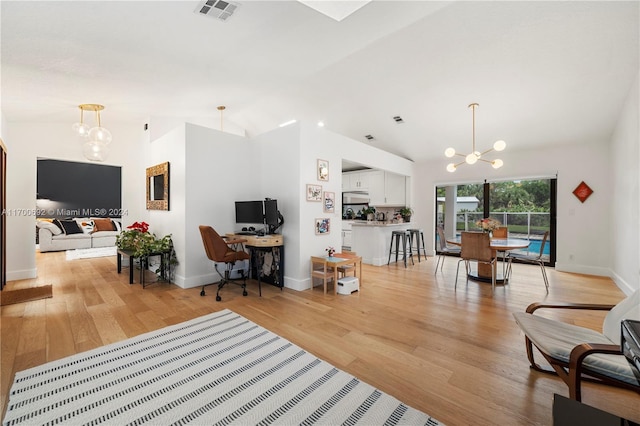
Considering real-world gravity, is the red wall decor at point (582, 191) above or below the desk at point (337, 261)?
above

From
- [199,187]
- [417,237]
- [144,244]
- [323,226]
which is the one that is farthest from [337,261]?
[417,237]

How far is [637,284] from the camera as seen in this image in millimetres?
3557

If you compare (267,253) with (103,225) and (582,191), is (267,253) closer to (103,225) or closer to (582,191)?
(582,191)

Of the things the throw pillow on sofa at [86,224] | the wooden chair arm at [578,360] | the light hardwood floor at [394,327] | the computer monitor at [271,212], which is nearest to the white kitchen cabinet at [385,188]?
the light hardwood floor at [394,327]

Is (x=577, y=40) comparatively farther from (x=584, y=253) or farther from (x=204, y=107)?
(x=204, y=107)

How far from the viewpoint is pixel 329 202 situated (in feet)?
14.7

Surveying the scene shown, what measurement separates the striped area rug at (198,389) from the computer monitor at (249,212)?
6.62 ft

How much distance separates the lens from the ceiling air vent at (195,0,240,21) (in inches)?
84.6

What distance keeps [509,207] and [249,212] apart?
19.4ft

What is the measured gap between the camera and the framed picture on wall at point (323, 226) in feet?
14.1

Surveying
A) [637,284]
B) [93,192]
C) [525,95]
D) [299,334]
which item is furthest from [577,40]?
[93,192]

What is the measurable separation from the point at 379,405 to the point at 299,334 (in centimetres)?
110

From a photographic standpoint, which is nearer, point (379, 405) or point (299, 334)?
point (379, 405)

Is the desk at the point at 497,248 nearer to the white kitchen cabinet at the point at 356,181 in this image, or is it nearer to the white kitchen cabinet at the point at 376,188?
the white kitchen cabinet at the point at 376,188
